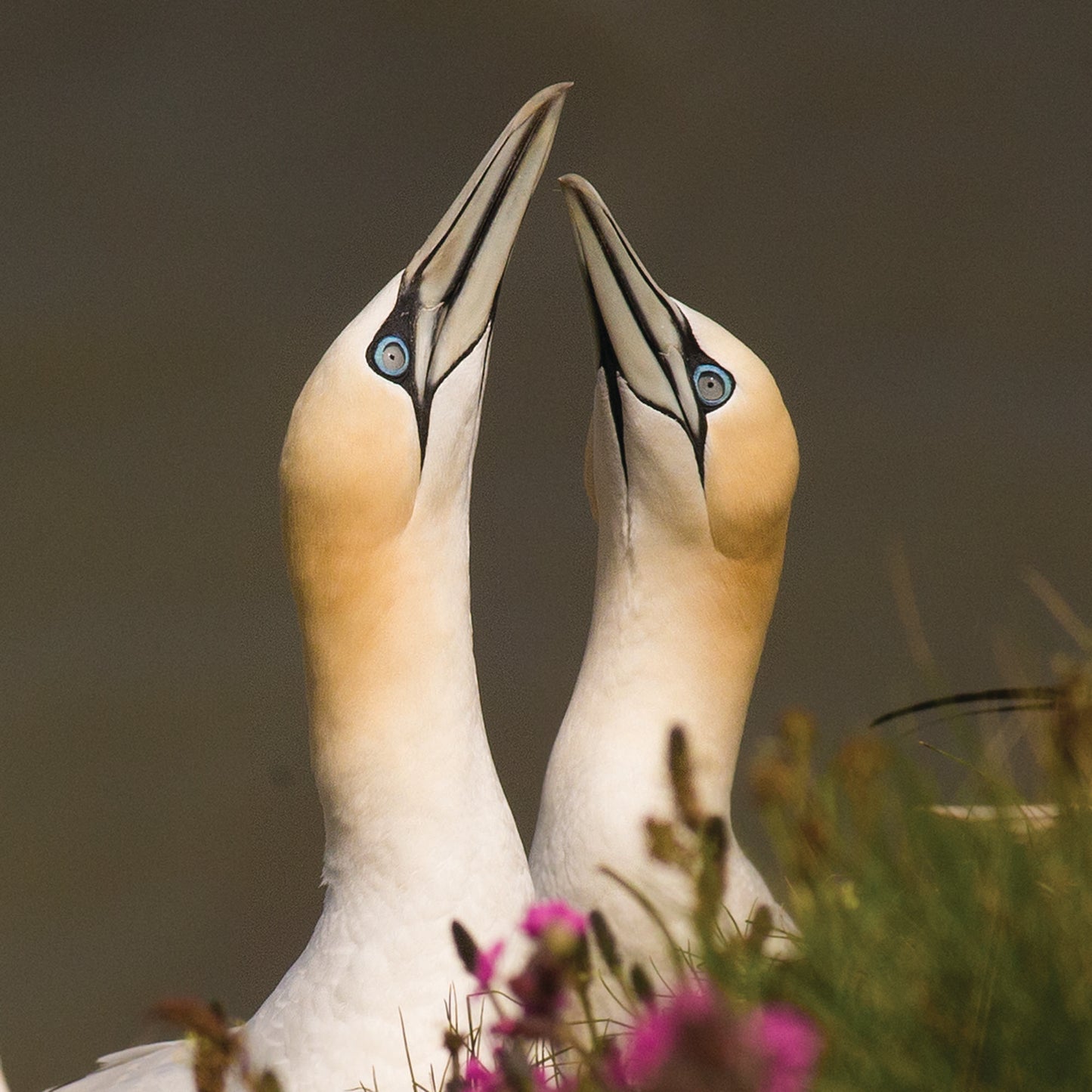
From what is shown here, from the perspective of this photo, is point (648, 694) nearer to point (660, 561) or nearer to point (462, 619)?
point (660, 561)

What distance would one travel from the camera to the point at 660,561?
272 cm

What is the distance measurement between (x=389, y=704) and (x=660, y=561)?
0.50m

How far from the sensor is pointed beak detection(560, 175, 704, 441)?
2.68 metres

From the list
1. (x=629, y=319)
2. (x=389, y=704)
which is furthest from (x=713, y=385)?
(x=389, y=704)

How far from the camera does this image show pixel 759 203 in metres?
5.31

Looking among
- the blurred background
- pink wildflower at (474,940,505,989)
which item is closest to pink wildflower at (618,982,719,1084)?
pink wildflower at (474,940,505,989)

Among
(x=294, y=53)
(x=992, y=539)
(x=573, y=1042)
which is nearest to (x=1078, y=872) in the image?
(x=573, y=1042)

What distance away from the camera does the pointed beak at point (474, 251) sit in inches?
102

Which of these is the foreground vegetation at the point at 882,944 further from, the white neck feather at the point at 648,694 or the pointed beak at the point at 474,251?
the pointed beak at the point at 474,251

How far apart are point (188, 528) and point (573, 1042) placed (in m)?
4.53

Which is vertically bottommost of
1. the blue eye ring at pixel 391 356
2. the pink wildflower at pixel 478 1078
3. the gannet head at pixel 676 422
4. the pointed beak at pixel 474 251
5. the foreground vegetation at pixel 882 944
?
the pink wildflower at pixel 478 1078

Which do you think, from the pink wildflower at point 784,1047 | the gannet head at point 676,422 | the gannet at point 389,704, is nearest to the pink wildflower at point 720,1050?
the pink wildflower at point 784,1047

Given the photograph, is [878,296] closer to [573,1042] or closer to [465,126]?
[465,126]

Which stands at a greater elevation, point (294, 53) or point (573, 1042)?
point (294, 53)
